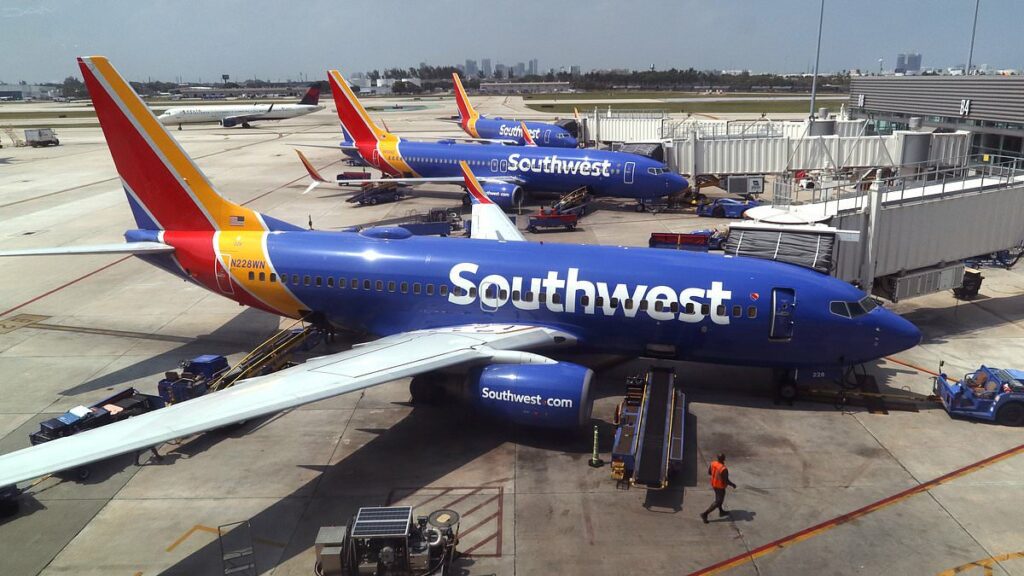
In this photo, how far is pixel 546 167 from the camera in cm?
4644

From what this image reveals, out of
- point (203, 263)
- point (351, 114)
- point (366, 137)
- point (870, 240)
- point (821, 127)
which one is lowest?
point (203, 263)

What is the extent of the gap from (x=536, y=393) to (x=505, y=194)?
96.3ft

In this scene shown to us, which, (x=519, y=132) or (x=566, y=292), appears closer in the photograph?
(x=566, y=292)

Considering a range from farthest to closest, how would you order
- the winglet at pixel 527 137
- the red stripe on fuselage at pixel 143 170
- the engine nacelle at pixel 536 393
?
1. the winglet at pixel 527 137
2. the red stripe on fuselage at pixel 143 170
3. the engine nacelle at pixel 536 393

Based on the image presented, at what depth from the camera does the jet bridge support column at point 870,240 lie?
2259 cm

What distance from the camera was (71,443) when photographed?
12.0 metres

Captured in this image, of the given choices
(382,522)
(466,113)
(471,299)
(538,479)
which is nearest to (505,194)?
(471,299)

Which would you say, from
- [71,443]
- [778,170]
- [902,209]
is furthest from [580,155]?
[71,443]

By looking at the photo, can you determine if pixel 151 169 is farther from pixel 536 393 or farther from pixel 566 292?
pixel 536 393

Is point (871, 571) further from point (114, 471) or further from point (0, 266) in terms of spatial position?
point (0, 266)

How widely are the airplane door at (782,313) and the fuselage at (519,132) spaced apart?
45821mm

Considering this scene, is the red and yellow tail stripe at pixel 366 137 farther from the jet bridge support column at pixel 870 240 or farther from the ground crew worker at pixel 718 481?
the ground crew worker at pixel 718 481

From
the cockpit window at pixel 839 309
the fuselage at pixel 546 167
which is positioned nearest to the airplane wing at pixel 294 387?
the cockpit window at pixel 839 309

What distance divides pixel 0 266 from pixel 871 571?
139 ft
